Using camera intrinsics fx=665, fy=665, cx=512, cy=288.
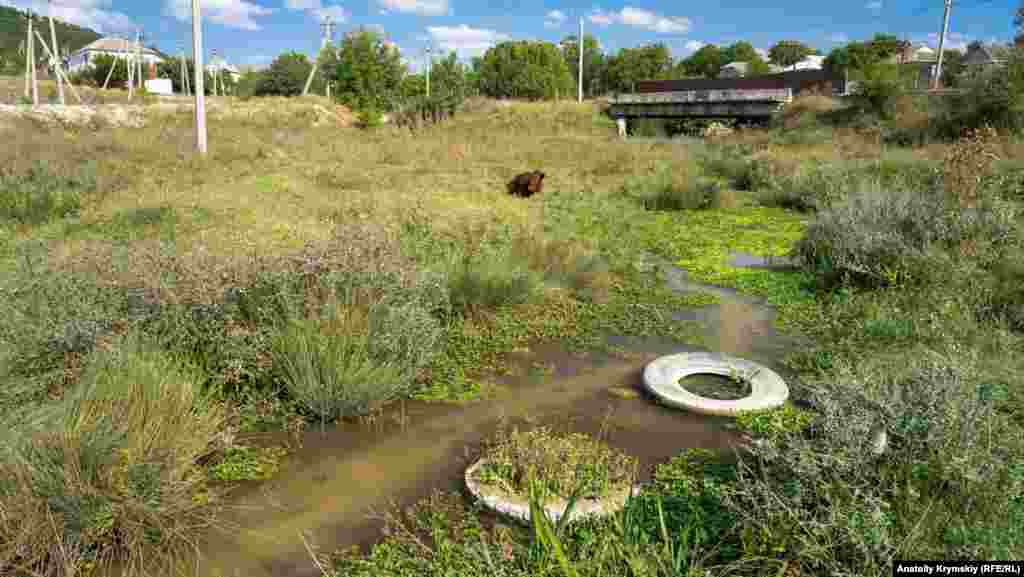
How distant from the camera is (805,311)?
768cm

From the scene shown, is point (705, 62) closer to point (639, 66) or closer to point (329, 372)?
point (639, 66)

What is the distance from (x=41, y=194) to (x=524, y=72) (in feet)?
204

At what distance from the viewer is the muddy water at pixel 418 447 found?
358 centimetres

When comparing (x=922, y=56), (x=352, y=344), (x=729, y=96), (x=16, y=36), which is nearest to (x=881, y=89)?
(x=729, y=96)

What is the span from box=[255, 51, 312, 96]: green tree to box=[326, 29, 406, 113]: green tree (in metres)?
28.6

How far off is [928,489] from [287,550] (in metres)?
3.15

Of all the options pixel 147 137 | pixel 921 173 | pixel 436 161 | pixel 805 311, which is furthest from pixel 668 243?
pixel 147 137

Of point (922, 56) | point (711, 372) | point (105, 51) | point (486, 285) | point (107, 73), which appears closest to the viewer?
point (711, 372)

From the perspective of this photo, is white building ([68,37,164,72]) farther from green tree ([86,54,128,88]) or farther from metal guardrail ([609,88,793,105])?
metal guardrail ([609,88,793,105])

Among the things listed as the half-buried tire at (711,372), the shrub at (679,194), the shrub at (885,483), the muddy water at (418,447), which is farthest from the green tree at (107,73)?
Answer: the shrub at (885,483)

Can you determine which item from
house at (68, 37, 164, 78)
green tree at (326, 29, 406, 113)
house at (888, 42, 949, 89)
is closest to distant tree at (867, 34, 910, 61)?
house at (888, 42, 949, 89)

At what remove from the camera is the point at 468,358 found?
6215 mm

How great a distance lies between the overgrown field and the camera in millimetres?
3016

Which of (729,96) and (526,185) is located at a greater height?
(729,96)
